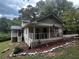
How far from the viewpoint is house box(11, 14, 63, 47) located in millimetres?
17125

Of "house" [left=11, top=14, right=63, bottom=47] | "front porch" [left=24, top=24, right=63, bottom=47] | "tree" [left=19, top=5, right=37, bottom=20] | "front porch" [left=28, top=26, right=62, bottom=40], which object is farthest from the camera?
"tree" [left=19, top=5, right=37, bottom=20]

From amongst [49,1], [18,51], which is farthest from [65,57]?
[49,1]

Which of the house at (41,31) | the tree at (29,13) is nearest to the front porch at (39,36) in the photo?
the house at (41,31)

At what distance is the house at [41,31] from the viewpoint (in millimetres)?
17125

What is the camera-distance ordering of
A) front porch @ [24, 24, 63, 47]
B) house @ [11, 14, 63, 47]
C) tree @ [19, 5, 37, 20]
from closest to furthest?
front porch @ [24, 24, 63, 47], house @ [11, 14, 63, 47], tree @ [19, 5, 37, 20]

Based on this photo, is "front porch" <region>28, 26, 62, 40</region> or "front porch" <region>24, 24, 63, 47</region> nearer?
"front porch" <region>24, 24, 63, 47</region>

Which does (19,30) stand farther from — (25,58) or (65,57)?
(65,57)

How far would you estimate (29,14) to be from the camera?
161 ft

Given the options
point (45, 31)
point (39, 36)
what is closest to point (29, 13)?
point (45, 31)

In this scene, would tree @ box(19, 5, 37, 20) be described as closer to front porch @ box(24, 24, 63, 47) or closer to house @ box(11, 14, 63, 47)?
house @ box(11, 14, 63, 47)

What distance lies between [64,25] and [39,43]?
8456 mm

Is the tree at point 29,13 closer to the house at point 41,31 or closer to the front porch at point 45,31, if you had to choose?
the house at point 41,31

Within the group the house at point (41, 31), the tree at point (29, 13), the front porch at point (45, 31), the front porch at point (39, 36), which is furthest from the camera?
the tree at point (29, 13)

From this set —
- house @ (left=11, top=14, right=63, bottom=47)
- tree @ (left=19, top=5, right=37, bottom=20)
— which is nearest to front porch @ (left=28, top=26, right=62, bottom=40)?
house @ (left=11, top=14, right=63, bottom=47)
